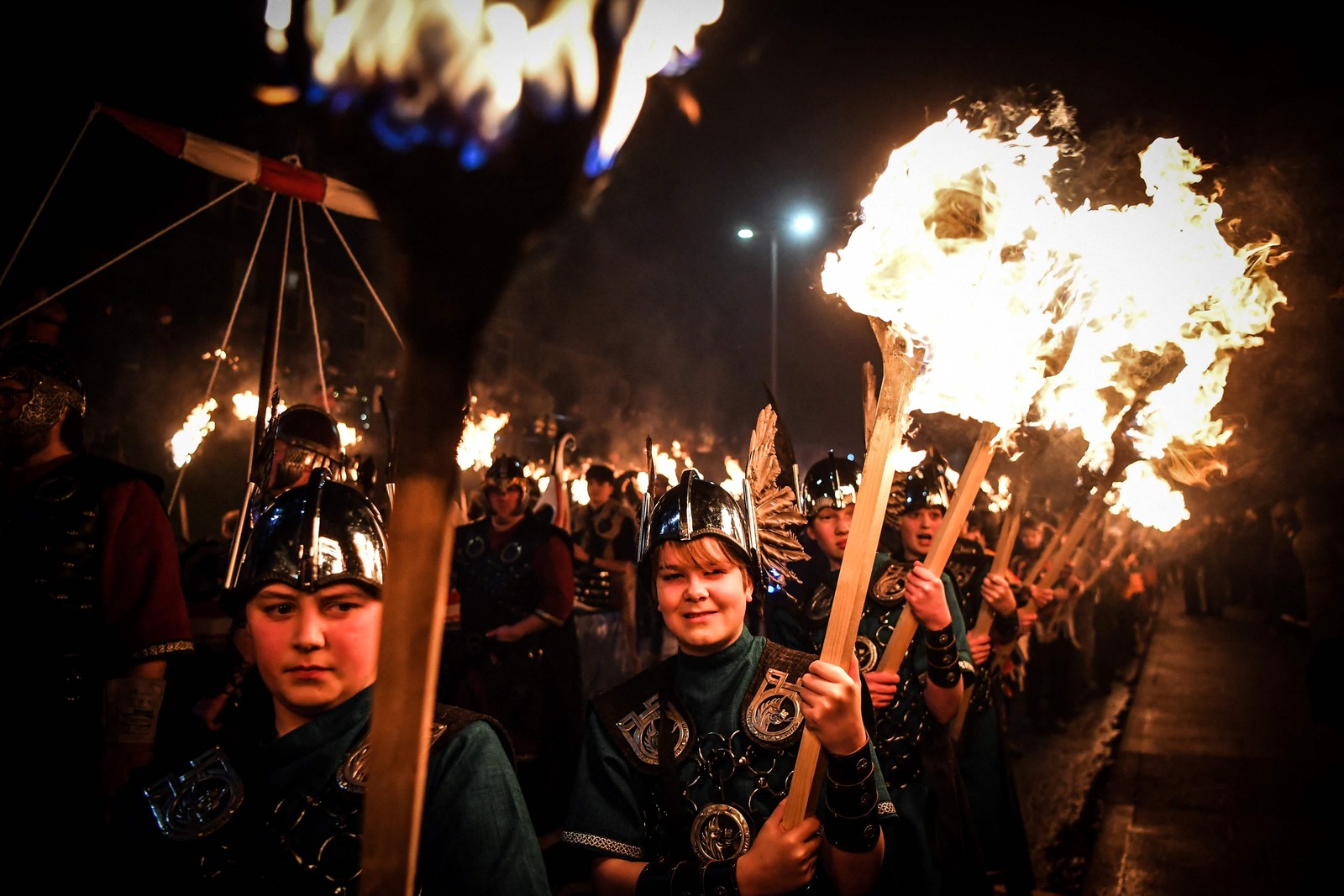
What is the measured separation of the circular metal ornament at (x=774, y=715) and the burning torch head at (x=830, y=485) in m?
2.48

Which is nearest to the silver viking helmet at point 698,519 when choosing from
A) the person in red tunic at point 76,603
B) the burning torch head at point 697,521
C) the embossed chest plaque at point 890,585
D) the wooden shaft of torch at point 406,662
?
the burning torch head at point 697,521

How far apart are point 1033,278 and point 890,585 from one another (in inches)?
83.7

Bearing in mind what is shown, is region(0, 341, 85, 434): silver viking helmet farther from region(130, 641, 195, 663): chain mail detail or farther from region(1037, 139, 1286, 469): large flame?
region(1037, 139, 1286, 469): large flame

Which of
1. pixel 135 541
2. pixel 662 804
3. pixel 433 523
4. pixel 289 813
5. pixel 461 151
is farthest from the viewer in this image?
pixel 135 541

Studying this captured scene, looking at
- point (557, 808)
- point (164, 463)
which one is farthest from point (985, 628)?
point (164, 463)

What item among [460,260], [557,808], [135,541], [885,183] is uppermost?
[885,183]

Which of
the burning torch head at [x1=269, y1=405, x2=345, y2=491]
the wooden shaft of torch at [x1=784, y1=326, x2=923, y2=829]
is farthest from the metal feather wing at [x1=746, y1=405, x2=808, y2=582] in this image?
the burning torch head at [x1=269, y1=405, x2=345, y2=491]

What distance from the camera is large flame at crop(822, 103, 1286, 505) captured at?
270 cm

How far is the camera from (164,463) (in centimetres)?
2164

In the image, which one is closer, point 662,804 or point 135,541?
point 662,804

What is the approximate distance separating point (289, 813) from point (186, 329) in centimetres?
2604

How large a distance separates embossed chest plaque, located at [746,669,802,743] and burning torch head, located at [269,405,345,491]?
3200mm

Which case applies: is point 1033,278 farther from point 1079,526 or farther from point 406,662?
point 1079,526

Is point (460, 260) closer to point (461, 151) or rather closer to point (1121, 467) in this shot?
point (461, 151)
